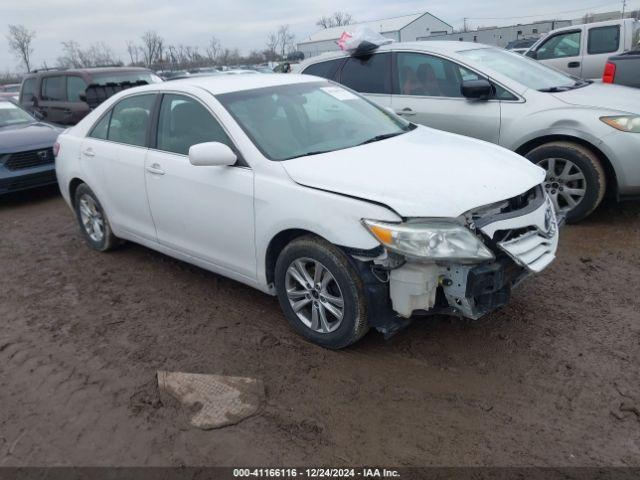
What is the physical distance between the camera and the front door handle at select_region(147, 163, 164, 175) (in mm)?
4109

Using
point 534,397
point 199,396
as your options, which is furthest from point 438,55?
point 199,396

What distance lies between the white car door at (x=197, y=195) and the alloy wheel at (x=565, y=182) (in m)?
3.06

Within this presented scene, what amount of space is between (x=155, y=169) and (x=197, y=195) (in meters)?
0.57

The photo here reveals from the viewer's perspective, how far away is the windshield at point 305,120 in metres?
3.64

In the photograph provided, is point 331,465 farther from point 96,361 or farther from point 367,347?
point 96,361

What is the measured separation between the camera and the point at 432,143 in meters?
3.85

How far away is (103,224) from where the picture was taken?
518 centimetres

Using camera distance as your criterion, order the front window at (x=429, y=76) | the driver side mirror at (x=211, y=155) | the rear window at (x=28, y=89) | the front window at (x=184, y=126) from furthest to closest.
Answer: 1. the rear window at (x=28, y=89)
2. the front window at (x=429, y=76)
3. the front window at (x=184, y=126)
4. the driver side mirror at (x=211, y=155)

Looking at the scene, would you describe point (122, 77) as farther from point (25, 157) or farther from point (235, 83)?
point (235, 83)

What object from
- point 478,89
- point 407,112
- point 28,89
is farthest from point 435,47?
point 28,89

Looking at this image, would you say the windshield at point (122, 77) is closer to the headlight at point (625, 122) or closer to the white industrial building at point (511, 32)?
the headlight at point (625, 122)

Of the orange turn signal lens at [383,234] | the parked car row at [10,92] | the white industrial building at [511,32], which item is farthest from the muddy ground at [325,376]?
the white industrial building at [511,32]

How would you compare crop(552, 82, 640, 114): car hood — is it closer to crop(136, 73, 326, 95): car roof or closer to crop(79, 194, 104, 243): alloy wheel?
crop(136, 73, 326, 95): car roof

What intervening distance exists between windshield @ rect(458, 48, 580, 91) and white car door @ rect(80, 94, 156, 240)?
348 cm
